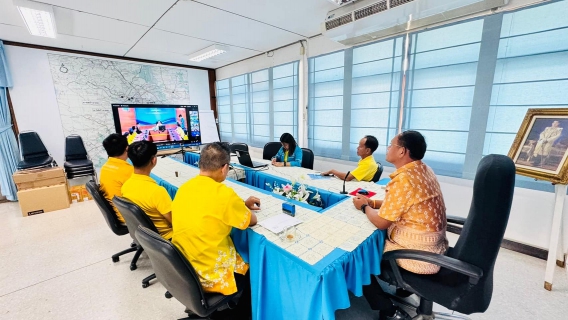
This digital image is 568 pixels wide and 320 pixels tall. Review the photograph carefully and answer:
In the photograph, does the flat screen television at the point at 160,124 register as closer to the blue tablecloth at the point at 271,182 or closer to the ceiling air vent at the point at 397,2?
the blue tablecloth at the point at 271,182

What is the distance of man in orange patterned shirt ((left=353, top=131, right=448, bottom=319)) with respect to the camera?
1.20 metres

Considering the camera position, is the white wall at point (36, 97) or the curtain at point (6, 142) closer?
the curtain at point (6, 142)

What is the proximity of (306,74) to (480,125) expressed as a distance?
257 centimetres

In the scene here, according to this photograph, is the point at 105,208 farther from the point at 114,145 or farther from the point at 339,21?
the point at 339,21

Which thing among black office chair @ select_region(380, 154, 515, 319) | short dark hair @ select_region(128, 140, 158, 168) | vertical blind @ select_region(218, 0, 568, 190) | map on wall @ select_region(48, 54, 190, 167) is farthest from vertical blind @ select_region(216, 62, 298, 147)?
black office chair @ select_region(380, 154, 515, 319)

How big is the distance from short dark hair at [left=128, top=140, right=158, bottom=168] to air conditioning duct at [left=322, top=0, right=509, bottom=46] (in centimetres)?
236

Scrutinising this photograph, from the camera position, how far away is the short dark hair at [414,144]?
129cm

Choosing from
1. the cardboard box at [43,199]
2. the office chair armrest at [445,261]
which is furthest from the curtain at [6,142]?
the office chair armrest at [445,261]

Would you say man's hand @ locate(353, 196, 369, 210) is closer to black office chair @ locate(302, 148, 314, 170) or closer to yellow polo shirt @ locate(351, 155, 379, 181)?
yellow polo shirt @ locate(351, 155, 379, 181)

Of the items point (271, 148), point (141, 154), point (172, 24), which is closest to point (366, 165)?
point (271, 148)

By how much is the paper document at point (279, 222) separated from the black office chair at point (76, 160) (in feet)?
13.9

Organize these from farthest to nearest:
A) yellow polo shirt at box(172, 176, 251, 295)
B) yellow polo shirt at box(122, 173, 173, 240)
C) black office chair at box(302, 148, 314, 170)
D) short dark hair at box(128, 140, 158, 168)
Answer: black office chair at box(302, 148, 314, 170) < short dark hair at box(128, 140, 158, 168) < yellow polo shirt at box(122, 173, 173, 240) < yellow polo shirt at box(172, 176, 251, 295)

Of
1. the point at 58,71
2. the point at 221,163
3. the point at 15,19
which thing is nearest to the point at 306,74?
the point at 221,163

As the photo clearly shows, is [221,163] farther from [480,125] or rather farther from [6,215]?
[6,215]
